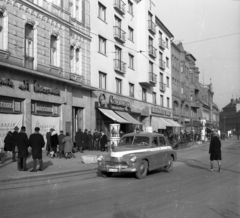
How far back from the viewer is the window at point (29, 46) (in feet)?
63.4

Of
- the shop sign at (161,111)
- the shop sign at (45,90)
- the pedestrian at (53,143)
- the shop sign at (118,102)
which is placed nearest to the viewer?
the pedestrian at (53,143)

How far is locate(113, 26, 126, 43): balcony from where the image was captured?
102ft

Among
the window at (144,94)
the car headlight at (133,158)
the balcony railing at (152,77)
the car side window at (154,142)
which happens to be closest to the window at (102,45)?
the balcony railing at (152,77)

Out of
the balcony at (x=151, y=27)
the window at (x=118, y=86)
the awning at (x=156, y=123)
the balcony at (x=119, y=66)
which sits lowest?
the awning at (x=156, y=123)

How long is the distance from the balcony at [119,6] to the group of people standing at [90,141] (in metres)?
13.3

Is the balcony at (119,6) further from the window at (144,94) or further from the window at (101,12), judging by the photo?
the window at (144,94)

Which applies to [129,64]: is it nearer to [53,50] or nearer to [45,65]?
[53,50]

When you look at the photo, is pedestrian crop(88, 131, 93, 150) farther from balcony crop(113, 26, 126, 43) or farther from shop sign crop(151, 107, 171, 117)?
shop sign crop(151, 107, 171, 117)

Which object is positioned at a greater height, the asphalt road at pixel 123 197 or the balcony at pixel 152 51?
the balcony at pixel 152 51

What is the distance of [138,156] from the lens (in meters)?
11.4

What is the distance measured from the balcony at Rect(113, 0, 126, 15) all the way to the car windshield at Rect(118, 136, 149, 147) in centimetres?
2148

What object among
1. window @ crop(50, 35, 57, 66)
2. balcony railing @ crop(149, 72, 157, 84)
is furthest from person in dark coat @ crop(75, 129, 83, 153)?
balcony railing @ crop(149, 72, 157, 84)

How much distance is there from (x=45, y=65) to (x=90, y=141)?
6.82m

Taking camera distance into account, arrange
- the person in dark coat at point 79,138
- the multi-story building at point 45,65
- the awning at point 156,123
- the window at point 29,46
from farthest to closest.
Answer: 1. the awning at point 156,123
2. the person in dark coat at point 79,138
3. the window at point 29,46
4. the multi-story building at point 45,65
